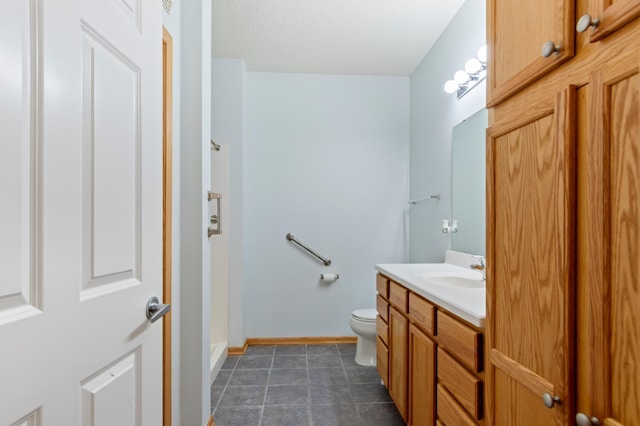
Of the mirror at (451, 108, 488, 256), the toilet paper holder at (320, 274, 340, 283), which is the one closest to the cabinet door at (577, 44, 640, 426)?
the mirror at (451, 108, 488, 256)

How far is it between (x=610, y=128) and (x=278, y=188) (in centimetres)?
274

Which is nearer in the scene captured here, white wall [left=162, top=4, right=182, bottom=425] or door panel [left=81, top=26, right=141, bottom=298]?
door panel [left=81, top=26, right=141, bottom=298]

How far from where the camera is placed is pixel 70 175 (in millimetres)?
665

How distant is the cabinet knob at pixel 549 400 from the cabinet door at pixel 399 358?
0.99 m

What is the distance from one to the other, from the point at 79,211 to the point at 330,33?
7.73 feet

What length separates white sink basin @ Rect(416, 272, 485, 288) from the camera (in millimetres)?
1800

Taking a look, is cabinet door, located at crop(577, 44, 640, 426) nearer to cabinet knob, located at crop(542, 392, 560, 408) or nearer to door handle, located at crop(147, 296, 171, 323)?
cabinet knob, located at crop(542, 392, 560, 408)

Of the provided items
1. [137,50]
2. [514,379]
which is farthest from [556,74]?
[137,50]

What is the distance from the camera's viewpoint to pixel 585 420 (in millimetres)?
650

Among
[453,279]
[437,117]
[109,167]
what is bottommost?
[453,279]

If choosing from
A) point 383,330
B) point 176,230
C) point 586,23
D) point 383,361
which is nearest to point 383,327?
point 383,330

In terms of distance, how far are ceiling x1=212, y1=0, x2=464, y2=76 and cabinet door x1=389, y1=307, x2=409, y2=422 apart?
1.96m

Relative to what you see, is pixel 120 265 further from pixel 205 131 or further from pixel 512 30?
pixel 512 30

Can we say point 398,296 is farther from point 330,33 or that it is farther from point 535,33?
point 330,33
